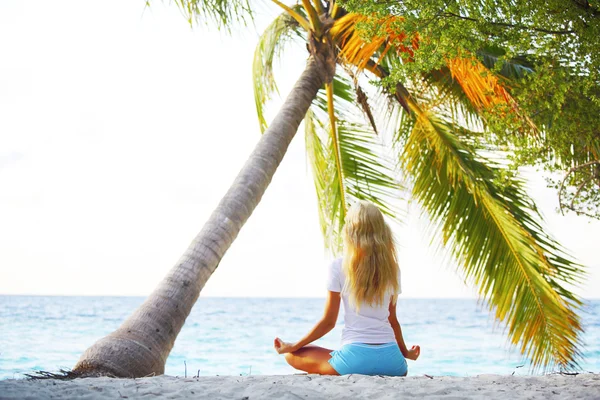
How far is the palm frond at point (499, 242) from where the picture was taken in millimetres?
7070

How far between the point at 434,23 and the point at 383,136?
180 inches

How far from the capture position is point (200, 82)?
2661 centimetres

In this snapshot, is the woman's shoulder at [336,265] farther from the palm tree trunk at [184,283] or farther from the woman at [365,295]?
the palm tree trunk at [184,283]

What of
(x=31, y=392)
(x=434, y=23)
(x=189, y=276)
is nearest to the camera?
(x=31, y=392)

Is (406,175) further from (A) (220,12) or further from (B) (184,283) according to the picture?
(B) (184,283)

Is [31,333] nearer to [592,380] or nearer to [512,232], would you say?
[512,232]

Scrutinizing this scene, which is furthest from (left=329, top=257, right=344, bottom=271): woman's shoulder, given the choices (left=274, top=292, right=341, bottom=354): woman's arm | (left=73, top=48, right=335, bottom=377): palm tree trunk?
(left=73, top=48, right=335, bottom=377): palm tree trunk

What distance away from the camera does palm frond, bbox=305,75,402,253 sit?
912 centimetres

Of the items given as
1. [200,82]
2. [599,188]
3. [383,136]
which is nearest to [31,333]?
[200,82]

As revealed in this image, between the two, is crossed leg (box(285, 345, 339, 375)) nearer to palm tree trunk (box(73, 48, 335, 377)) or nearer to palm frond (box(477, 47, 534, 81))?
palm tree trunk (box(73, 48, 335, 377))

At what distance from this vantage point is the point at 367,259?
413 cm

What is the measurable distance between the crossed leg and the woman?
0.14 feet

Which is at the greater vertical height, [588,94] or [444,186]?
[588,94]

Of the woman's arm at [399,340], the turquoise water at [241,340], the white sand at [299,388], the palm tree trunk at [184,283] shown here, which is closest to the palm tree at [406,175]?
the palm tree trunk at [184,283]
